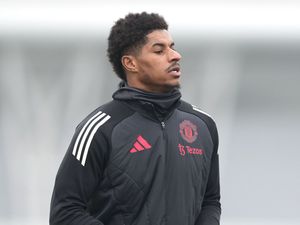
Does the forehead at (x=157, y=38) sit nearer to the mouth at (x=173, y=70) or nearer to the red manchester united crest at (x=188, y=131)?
the mouth at (x=173, y=70)

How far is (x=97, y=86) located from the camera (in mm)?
5559

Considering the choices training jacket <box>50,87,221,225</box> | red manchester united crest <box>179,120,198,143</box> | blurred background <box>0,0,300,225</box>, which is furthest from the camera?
blurred background <box>0,0,300,225</box>

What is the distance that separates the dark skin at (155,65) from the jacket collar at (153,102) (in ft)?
0.09

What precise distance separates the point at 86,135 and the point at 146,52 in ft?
1.04

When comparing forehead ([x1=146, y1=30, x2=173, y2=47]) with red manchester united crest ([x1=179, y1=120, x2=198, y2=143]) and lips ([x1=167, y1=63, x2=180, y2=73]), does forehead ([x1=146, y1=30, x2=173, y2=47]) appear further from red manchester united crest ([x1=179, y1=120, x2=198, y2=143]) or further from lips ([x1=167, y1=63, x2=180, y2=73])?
red manchester united crest ([x1=179, y1=120, x2=198, y2=143])

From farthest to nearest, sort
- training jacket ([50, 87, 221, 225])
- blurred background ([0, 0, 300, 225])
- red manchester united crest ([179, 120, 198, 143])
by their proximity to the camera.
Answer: blurred background ([0, 0, 300, 225]) → red manchester united crest ([179, 120, 198, 143]) → training jacket ([50, 87, 221, 225])

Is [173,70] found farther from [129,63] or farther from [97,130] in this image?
[97,130]

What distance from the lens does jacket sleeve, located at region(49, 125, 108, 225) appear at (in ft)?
8.29

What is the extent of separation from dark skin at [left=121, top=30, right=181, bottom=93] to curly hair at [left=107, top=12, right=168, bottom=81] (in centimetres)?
2

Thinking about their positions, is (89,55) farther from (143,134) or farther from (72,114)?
(143,134)

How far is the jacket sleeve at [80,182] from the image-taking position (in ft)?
8.29

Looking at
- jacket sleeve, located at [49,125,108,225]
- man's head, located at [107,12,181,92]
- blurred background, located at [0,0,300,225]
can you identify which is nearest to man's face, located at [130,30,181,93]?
man's head, located at [107,12,181,92]

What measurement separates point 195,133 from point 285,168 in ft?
10.5

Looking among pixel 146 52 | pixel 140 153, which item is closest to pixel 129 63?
pixel 146 52
